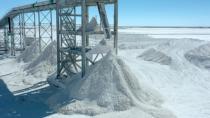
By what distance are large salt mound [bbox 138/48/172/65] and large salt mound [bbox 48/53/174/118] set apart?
9952mm

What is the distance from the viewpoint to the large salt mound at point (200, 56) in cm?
2357

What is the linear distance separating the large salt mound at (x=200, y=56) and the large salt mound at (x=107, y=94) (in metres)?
10.8

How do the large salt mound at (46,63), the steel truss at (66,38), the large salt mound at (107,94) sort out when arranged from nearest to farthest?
1. the large salt mound at (107,94)
2. the steel truss at (66,38)
3. the large salt mound at (46,63)

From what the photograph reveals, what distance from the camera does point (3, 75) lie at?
69.8ft

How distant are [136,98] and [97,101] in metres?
1.62

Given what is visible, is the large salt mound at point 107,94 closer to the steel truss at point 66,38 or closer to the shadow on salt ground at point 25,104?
the shadow on salt ground at point 25,104

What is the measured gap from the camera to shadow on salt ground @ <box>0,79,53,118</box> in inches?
489

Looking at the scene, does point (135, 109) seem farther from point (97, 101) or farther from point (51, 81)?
point (51, 81)

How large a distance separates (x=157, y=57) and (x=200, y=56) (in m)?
3.32

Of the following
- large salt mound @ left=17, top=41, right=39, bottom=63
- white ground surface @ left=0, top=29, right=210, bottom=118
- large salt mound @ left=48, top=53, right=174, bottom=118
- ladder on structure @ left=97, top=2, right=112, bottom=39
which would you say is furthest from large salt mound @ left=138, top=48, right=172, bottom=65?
large salt mound @ left=48, top=53, right=174, bottom=118

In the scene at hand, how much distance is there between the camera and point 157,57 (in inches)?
987

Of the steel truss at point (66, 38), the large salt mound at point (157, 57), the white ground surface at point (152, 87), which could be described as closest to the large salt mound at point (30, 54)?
the white ground surface at point (152, 87)

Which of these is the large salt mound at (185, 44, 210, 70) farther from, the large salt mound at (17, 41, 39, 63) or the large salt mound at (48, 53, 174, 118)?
the large salt mound at (17, 41, 39, 63)

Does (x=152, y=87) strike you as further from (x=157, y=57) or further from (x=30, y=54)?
(x=30, y=54)
